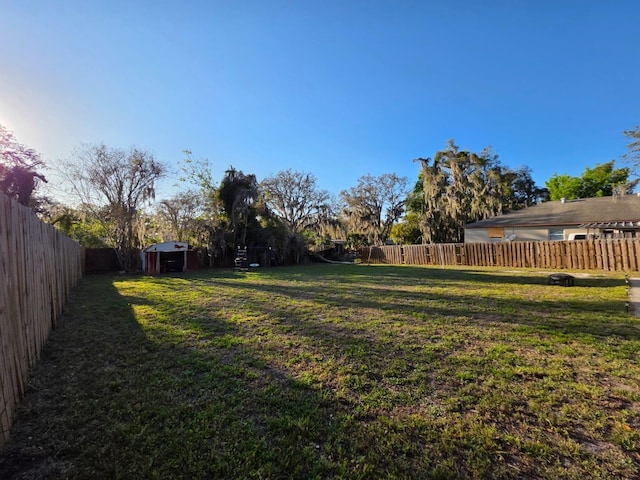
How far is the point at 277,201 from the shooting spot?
29141 mm

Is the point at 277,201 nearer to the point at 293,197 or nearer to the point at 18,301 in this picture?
the point at 293,197

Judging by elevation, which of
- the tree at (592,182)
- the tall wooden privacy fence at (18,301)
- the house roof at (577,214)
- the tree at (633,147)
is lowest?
the tall wooden privacy fence at (18,301)

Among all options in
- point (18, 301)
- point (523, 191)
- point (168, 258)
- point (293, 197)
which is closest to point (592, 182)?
point (523, 191)

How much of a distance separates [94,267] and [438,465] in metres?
20.6

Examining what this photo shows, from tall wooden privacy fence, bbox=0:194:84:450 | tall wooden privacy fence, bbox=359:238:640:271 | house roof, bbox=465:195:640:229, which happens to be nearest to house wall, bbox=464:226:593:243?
house roof, bbox=465:195:640:229

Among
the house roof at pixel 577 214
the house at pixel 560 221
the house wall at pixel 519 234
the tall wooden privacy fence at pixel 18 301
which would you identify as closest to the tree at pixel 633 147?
the house roof at pixel 577 214

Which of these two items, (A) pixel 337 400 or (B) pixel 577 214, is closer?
(A) pixel 337 400

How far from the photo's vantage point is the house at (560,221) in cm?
1739

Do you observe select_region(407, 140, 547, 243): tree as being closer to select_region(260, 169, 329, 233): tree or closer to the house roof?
the house roof

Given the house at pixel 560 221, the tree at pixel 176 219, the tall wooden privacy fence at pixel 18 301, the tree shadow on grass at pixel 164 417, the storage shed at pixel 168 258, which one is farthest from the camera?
the tree at pixel 176 219

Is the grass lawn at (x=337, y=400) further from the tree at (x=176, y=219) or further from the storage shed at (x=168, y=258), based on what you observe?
the tree at (x=176, y=219)

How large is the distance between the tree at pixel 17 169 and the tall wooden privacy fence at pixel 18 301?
1310 cm

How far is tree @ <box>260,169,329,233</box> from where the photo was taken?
28734 mm

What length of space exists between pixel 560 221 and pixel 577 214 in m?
1.40
